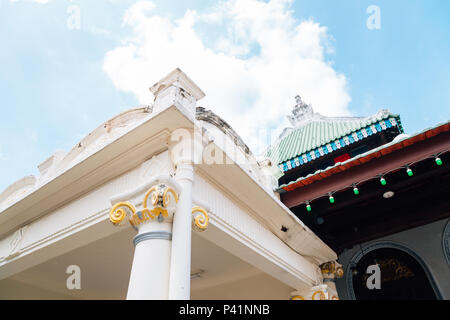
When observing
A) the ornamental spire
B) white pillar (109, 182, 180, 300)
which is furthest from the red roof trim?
the ornamental spire

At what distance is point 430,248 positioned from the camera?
518 cm

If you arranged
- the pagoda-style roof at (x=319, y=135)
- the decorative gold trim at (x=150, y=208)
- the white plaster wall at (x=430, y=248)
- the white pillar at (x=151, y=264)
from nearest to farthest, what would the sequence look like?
the white pillar at (x=151, y=264) < the decorative gold trim at (x=150, y=208) < the white plaster wall at (x=430, y=248) < the pagoda-style roof at (x=319, y=135)

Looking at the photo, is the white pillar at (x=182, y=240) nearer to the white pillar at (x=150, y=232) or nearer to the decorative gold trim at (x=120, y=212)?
the white pillar at (x=150, y=232)

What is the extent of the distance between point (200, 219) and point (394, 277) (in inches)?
168

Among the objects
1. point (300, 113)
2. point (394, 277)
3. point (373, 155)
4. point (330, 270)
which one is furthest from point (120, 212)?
point (300, 113)

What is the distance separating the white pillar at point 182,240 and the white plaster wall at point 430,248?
437 cm

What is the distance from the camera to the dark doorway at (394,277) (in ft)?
16.3

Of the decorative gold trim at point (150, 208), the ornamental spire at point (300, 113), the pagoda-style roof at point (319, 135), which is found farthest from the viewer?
the ornamental spire at point (300, 113)

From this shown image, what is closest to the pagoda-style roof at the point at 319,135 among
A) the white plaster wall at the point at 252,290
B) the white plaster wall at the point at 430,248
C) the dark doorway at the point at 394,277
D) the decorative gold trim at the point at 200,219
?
the white plaster wall at the point at 430,248

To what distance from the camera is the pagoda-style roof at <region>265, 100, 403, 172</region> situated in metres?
7.63

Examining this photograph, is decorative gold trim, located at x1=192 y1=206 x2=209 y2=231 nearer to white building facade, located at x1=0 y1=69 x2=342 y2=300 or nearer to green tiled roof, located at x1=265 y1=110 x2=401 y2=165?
white building facade, located at x1=0 y1=69 x2=342 y2=300

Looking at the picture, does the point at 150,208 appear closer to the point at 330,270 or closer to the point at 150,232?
the point at 150,232

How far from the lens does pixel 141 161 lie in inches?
125
